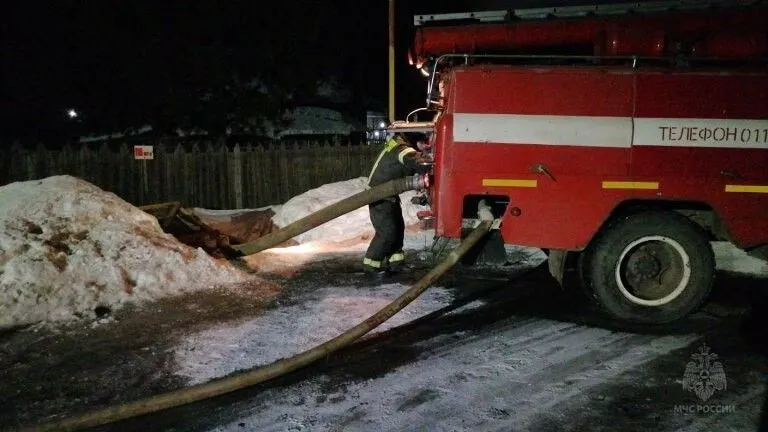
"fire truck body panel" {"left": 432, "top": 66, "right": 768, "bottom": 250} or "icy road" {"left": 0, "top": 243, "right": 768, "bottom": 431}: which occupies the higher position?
"fire truck body panel" {"left": 432, "top": 66, "right": 768, "bottom": 250}

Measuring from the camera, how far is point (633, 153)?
5434 mm

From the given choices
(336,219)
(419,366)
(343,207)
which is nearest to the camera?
(419,366)

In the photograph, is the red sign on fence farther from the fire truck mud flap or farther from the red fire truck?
the fire truck mud flap

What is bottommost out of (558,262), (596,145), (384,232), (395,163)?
(558,262)

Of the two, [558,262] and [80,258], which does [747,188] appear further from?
[80,258]

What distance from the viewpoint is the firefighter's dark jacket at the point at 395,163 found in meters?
7.11

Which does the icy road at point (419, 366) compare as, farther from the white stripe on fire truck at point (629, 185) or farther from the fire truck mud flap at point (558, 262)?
the white stripe on fire truck at point (629, 185)

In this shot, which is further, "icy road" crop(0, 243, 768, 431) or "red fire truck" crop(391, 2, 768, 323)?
"red fire truck" crop(391, 2, 768, 323)

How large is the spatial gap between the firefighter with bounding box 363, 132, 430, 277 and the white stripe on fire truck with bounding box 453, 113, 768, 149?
65.9 inches

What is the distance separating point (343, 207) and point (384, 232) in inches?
24.8

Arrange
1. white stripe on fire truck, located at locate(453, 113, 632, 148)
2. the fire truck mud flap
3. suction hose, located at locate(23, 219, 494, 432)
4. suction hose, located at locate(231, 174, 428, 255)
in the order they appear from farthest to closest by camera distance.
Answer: suction hose, located at locate(231, 174, 428, 255) → the fire truck mud flap → white stripe on fire truck, located at locate(453, 113, 632, 148) → suction hose, located at locate(23, 219, 494, 432)

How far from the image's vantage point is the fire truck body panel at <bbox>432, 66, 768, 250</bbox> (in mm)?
5348

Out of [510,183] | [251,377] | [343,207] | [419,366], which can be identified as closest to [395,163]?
[343,207]

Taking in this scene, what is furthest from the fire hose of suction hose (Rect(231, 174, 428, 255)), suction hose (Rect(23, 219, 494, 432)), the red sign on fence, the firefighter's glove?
the red sign on fence
